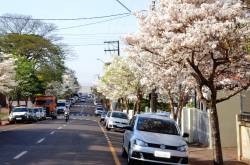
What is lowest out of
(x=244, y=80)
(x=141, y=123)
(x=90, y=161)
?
(x=90, y=161)

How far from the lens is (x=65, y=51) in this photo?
74875 mm

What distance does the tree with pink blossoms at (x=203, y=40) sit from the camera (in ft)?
44.0

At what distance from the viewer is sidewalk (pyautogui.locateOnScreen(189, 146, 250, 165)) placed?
16781 millimetres

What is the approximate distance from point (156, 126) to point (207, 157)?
10.9 ft

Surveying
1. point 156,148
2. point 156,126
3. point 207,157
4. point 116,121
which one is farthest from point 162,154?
point 116,121

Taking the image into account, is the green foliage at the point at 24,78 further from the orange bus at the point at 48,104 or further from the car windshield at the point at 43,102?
the orange bus at the point at 48,104

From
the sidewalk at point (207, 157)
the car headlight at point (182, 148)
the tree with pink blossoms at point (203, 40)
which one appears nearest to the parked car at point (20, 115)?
the sidewalk at point (207, 157)

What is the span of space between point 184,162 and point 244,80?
3093mm

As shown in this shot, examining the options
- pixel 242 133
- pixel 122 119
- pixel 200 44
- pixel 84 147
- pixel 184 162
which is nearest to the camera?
pixel 200 44

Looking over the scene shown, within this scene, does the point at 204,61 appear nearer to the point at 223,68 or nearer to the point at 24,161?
the point at 223,68

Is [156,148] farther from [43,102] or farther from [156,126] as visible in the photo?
[43,102]

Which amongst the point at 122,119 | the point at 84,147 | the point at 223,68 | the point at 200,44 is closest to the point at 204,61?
the point at 223,68

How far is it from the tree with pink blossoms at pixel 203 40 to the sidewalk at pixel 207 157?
1711 millimetres

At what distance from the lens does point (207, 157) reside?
18469 millimetres
